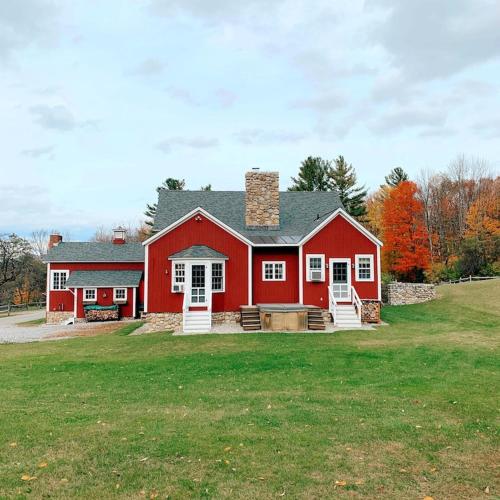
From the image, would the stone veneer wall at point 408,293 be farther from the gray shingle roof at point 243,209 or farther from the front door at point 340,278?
the front door at point 340,278

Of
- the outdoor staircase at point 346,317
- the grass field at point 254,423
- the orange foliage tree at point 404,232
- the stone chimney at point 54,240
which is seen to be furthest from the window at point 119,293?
the orange foliage tree at point 404,232

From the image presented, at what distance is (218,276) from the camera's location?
68.1 feet

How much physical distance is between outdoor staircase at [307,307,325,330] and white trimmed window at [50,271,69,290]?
1891cm

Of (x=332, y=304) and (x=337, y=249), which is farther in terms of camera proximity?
(x=337, y=249)

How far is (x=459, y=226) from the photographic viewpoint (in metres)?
45.1

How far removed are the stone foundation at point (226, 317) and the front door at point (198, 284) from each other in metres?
1.07

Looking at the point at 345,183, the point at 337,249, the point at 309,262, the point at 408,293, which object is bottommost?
the point at 408,293

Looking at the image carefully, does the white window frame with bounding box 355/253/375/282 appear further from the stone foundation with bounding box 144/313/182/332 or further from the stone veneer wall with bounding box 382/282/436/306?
the stone veneer wall with bounding box 382/282/436/306

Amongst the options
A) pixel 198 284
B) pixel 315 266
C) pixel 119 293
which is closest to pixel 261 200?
pixel 315 266

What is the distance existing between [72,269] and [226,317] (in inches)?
569

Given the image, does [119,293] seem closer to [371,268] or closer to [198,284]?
[198,284]

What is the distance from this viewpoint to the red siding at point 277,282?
70.7ft

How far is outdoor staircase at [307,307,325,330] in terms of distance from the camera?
1815 cm

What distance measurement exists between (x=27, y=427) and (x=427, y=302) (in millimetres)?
26880
